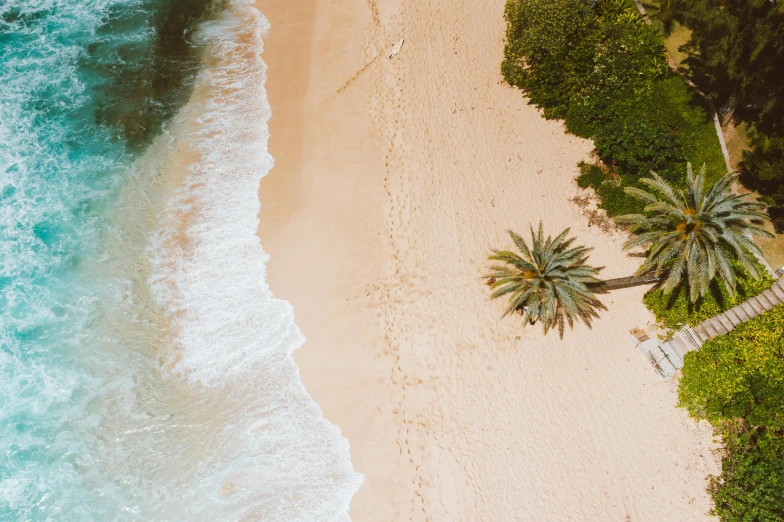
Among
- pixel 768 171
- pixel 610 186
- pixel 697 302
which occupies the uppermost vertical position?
pixel 768 171

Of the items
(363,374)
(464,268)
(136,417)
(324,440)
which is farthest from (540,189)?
(136,417)

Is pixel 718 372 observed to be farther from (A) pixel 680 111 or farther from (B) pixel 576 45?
(B) pixel 576 45

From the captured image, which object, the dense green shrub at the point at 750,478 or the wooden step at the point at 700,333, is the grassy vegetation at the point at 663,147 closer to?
the dense green shrub at the point at 750,478

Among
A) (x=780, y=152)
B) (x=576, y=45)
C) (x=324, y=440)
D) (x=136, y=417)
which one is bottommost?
(x=136, y=417)

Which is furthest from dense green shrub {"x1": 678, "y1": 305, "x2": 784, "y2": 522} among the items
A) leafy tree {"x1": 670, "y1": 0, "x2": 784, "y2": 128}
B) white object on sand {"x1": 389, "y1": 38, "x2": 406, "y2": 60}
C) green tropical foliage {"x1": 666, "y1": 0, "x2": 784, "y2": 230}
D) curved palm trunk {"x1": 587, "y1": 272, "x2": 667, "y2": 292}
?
white object on sand {"x1": 389, "y1": 38, "x2": 406, "y2": 60}

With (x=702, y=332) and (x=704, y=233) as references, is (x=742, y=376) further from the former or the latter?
(x=704, y=233)

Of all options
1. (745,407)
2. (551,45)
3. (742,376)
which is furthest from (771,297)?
(551,45)
